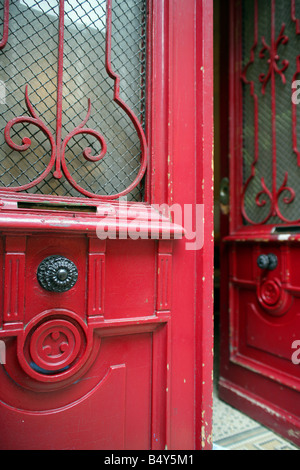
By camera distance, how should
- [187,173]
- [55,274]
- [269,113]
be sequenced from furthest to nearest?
[269,113] < [187,173] < [55,274]

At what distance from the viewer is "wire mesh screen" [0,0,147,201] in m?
0.81

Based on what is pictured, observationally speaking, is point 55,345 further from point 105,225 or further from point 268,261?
point 268,261

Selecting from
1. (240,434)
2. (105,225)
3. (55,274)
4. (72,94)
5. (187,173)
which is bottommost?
(240,434)

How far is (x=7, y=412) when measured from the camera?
764 mm

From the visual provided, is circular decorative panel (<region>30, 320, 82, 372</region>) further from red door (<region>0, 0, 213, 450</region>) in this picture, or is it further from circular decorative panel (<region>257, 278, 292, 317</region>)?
circular decorative panel (<region>257, 278, 292, 317</region>)

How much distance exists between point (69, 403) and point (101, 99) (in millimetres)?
899

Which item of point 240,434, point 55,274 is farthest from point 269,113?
point 240,434

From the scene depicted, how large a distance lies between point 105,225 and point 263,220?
1121mm

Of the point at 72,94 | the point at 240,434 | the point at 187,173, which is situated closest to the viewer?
the point at 72,94

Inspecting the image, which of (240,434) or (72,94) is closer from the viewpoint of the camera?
(72,94)

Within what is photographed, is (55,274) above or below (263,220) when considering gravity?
below

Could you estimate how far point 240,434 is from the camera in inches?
57.5

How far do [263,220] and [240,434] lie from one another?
1.09m

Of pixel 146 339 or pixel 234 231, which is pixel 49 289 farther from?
pixel 234 231
